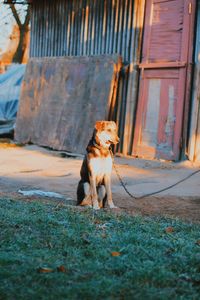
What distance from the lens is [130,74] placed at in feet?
47.7

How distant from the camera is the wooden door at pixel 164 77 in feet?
42.4

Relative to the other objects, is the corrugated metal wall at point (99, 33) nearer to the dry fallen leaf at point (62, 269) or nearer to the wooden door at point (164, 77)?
the wooden door at point (164, 77)

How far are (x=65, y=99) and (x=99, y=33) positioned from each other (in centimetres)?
203

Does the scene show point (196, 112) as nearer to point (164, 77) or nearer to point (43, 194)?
point (164, 77)

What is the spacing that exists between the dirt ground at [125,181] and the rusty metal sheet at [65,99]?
87 centimetres

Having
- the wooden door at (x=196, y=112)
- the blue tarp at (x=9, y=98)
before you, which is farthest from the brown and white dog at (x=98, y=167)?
the blue tarp at (x=9, y=98)

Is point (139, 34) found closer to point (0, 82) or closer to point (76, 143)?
point (76, 143)

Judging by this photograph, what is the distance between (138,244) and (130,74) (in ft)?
32.2

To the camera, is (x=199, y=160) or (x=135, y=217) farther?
(x=199, y=160)

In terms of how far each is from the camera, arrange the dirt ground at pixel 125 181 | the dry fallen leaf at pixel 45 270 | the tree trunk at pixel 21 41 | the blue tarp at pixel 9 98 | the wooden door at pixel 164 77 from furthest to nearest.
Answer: the tree trunk at pixel 21 41 < the blue tarp at pixel 9 98 < the wooden door at pixel 164 77 < the dirt ground at pixel 125 181 < the dry fallen leaf at pixel 45 270

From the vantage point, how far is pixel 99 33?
15.9 m

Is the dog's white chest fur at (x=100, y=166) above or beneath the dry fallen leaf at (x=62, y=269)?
above

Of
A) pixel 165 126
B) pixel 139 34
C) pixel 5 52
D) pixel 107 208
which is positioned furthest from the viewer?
pixel 5 52

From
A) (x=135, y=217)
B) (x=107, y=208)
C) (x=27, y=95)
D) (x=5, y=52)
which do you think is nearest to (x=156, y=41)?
(x=27, y=95)
